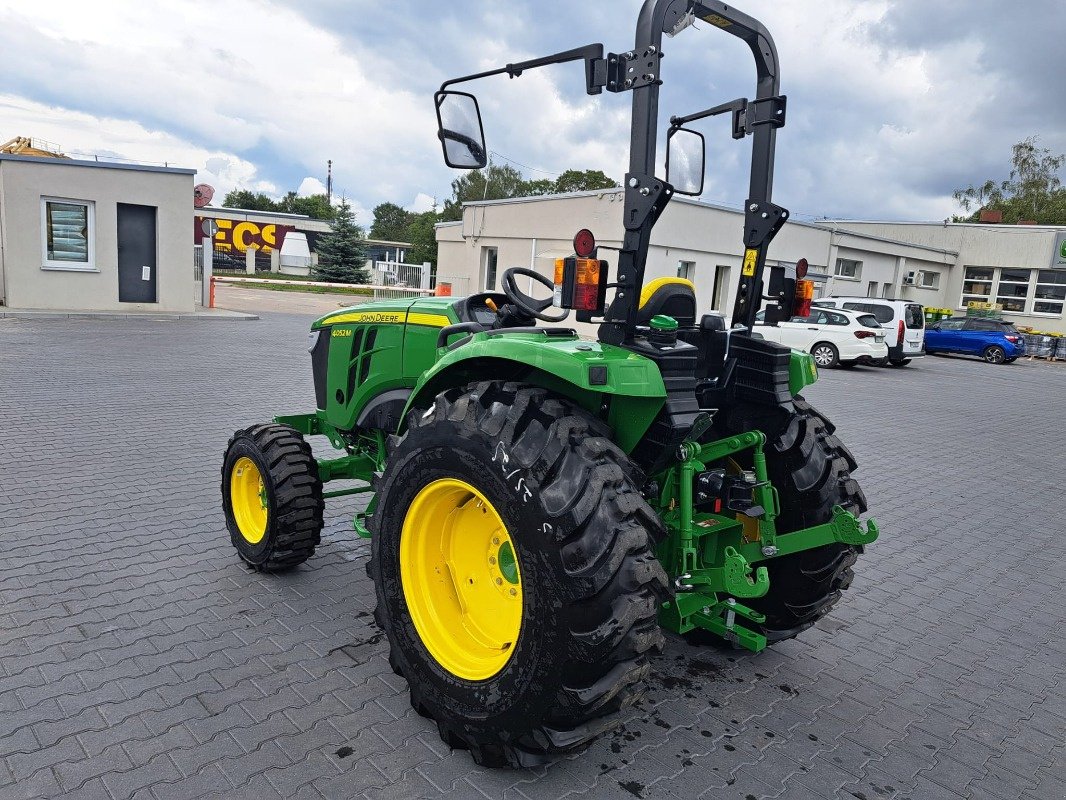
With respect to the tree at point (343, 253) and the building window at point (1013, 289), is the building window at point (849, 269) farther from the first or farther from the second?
the tree at point (343, 253)

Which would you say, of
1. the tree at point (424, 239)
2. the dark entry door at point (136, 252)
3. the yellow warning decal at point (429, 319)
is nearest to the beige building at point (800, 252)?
the dark entry door at point (136, 252)

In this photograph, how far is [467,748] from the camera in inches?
108

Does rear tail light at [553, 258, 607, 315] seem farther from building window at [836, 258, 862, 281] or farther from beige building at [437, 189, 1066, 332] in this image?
building window at [836, 258, 862, 281]

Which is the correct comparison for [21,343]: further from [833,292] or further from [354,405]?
[833,292]

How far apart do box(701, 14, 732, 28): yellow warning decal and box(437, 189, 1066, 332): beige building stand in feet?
45.7

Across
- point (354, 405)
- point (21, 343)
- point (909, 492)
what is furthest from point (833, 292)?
point (354, 405)

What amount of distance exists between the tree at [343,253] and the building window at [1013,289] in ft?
102

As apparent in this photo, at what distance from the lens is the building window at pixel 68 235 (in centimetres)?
1778

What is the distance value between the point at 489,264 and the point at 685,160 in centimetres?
2652

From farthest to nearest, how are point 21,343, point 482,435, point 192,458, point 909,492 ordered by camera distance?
point 21,343 → point 909,492 → point 192,458 → point 482,435

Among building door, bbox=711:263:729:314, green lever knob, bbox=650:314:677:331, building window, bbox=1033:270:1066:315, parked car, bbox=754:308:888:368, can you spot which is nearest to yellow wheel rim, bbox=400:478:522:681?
green lever knob, bbox=650:314:677:331

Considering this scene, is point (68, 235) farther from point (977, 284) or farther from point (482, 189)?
point (482, 189)

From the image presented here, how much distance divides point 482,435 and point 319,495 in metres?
1.90

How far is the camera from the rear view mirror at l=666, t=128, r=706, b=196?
116 inches
